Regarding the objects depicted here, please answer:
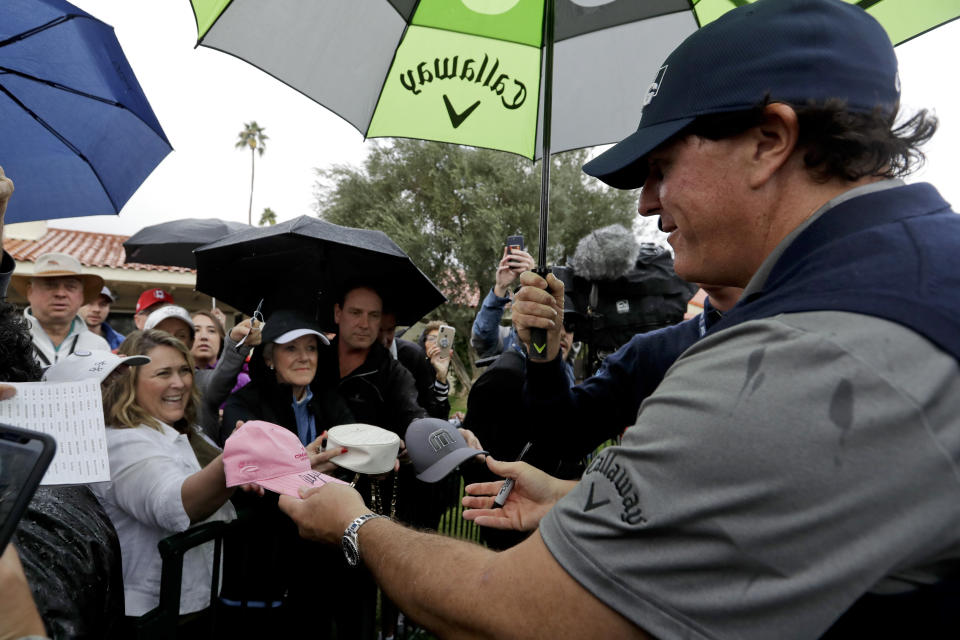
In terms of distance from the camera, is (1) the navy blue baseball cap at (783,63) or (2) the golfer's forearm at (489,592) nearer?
(2) the golfer's forearm at (489,592)

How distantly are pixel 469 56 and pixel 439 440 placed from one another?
1820 mm

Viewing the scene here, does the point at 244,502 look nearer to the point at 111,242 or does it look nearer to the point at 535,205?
the point at 535,205

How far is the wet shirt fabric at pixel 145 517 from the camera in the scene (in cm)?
216

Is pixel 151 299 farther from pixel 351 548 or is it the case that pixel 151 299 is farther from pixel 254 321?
pixel 351 548

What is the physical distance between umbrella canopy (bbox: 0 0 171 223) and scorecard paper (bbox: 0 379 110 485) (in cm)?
232

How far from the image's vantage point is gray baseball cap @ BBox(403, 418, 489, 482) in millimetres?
2275

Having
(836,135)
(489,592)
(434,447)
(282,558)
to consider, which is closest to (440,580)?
(489,592)

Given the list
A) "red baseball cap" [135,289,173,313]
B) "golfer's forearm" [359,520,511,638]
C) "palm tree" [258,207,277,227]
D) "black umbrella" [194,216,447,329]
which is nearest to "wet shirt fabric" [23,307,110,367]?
"red baseball cap" [135,289,173,313]

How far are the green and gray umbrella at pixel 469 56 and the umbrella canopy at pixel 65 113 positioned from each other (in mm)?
1421

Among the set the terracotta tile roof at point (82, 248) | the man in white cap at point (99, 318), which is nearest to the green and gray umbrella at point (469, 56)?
the man in white cap at point (99, 318)

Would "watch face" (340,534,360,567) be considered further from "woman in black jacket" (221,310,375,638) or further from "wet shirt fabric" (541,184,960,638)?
"woman in black jacket" (221,310,375,638)

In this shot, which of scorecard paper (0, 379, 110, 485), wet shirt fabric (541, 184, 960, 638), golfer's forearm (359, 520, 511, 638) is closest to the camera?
wet shirt fabric (541, 184, 960, 638)

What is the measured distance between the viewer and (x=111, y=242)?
2030cm

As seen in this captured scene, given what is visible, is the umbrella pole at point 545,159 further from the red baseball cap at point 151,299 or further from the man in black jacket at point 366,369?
the red baseball cap at point 151,299
